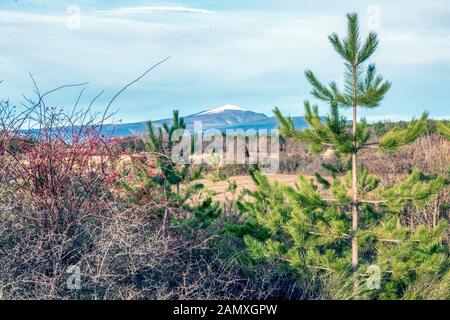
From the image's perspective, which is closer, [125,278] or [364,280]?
[125,278]

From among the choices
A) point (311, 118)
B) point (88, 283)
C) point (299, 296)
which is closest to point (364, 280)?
point (299, 296)

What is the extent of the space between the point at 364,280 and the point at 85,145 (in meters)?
3.67

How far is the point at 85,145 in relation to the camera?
7.42m

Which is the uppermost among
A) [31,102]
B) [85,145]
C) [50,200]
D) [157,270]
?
[31,102]

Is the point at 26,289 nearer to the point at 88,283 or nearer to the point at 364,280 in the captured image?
the point at 88,283

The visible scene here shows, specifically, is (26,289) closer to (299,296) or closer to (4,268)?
(4,268)

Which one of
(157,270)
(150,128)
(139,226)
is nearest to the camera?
(157,270)

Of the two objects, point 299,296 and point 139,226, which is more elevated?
point 139,226

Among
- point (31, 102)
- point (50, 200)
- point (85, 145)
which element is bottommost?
point (50, 200)

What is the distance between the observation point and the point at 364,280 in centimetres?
762

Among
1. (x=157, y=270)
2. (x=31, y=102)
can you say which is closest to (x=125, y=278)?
(x=157, y=270)

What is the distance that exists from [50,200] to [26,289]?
1.07 metres
